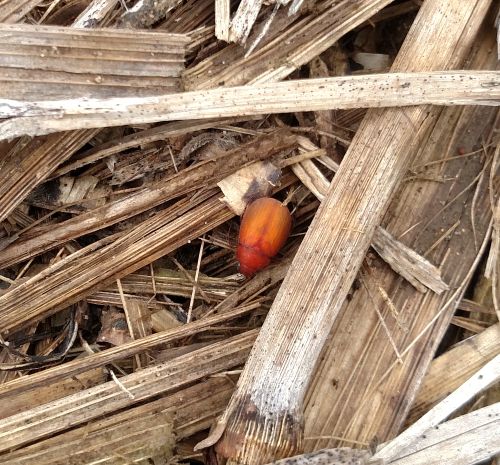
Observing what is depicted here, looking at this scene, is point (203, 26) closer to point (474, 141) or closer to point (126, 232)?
point (126, 232)

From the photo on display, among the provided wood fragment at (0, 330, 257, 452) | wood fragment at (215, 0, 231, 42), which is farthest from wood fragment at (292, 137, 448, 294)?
wood fragment at (215, 0, 231, 42)

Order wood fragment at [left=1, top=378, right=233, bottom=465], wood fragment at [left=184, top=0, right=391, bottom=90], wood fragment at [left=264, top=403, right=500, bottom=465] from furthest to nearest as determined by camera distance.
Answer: wood fragment at [left=184, top=0, right=391, bottom=90] < wood fragment at [left=1, top=378, right=233, bottom=465] < wood fragment at [left=264, top=403, right=500, bottom=465]

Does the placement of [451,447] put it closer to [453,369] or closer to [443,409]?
[443,409]

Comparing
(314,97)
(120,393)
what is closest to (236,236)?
(314,97)

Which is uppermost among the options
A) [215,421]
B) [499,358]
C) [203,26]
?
[203,26]

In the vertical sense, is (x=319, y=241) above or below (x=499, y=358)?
above

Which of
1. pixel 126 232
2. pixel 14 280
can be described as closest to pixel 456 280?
pixel 126 232

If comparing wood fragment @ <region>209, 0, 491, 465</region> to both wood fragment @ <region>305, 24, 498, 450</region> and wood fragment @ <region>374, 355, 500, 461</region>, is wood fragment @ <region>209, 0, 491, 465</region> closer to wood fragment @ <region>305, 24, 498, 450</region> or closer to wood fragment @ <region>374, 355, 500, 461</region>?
wood fragment @ <region>305, 24, 498, 450</region>

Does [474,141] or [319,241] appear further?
[474,141]
